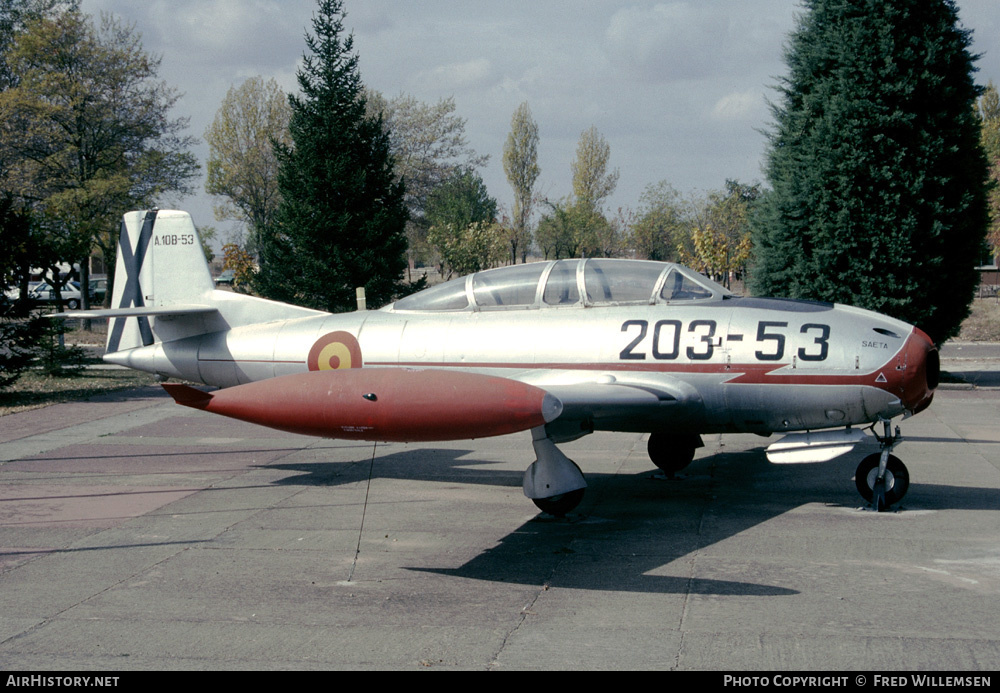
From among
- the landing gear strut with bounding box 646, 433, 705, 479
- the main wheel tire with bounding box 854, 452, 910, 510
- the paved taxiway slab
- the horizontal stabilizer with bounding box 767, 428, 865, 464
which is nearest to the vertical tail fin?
the paved taxiway slab

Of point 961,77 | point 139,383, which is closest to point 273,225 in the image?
point 139,383

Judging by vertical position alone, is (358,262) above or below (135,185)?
below

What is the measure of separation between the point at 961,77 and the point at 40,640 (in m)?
18.8

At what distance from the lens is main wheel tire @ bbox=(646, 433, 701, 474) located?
417 inches

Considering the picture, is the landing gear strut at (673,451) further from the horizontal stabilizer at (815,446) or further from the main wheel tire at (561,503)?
the main wheel tire at (561,503)

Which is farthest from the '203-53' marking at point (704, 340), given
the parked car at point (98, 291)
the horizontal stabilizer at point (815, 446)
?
the parked car at point (98, 291)

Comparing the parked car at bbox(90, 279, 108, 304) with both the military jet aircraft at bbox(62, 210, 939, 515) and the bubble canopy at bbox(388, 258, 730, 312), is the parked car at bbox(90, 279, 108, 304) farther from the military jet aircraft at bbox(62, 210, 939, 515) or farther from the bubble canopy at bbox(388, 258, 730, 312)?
the bubble canopy at bbox(388, 258, 730, 312)

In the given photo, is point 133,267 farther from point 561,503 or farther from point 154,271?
point 561,503

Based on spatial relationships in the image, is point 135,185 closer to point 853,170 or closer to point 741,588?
point 853,170

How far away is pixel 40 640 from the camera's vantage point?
5.74 metres

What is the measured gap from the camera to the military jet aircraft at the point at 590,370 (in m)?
6.98

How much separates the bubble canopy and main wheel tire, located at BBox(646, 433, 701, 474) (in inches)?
79.0

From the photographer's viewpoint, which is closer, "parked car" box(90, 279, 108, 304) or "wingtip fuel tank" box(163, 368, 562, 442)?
"wingtip fuel tank" box(163, 368, 562, 442)

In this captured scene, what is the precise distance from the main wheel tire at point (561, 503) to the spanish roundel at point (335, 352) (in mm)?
2686
